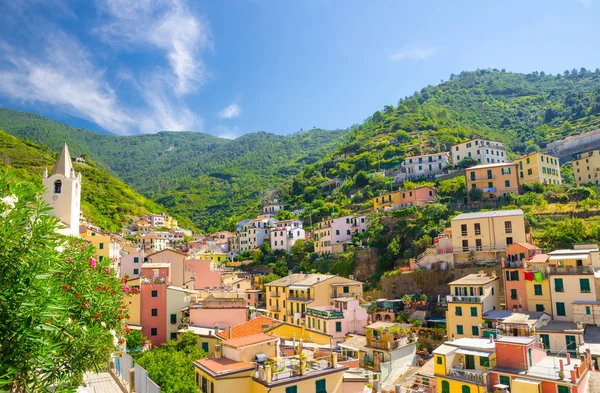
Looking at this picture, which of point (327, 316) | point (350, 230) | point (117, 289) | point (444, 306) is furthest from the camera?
point (350, 230)

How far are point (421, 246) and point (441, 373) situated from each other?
26.5 meters

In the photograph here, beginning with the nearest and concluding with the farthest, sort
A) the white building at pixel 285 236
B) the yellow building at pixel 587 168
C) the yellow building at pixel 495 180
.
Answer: the yellow building at pixel 495 180
the yellow building at pixel 587 168
the white building at pixel 285 236

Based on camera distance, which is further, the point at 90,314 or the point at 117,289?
the point at 117,289

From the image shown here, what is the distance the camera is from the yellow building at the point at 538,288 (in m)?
32.3

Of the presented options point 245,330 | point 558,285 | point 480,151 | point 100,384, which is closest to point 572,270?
point 558,285

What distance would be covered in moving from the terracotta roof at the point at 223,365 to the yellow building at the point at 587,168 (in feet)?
222

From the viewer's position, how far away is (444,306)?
40750mm

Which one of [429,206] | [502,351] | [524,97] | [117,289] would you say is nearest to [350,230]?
[429,206]

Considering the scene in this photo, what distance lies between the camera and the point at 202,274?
49188 mm

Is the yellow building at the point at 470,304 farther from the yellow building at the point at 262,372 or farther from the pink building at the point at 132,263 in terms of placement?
the pink building at the point at 132,263

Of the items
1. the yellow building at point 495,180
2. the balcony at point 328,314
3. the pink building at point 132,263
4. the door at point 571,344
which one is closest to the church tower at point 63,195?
the pink building at point 132,263

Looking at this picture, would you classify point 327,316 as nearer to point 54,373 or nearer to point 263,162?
point 54,373

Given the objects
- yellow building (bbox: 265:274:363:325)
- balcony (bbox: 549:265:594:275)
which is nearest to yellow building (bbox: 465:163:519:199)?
yellow building (bbox: 265:274:363:325)

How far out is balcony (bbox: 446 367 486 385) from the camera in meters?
22.4
